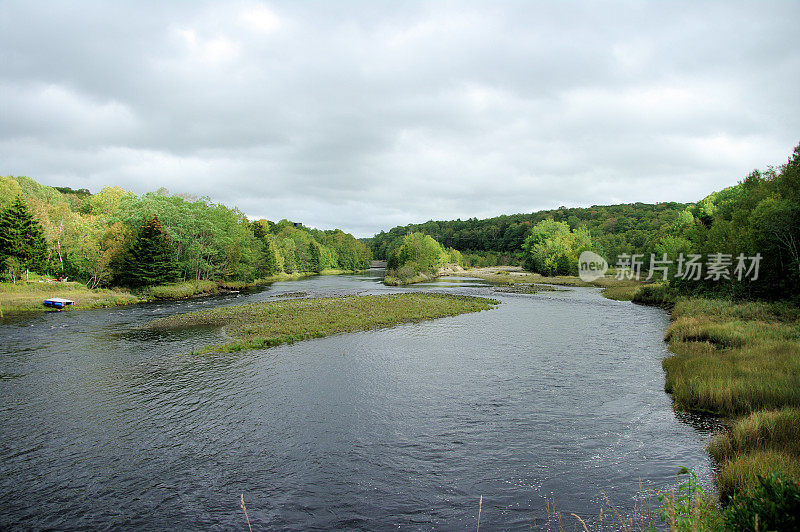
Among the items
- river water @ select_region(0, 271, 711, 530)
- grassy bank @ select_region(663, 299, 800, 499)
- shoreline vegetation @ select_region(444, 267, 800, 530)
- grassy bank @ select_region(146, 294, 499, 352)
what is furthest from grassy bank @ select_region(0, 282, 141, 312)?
grassy bank @ select_region(663, 299, 800, 499)

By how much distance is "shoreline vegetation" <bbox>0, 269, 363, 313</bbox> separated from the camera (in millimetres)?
40125

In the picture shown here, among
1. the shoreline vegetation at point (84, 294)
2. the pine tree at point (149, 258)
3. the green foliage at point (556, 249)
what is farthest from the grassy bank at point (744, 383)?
the green foliage at point (556, 249)

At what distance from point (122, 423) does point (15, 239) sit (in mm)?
51169

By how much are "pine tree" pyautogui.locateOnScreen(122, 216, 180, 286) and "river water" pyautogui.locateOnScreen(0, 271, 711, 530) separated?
31.9 m

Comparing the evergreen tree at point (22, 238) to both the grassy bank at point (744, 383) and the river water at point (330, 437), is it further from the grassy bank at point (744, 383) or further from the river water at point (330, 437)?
the grassy bank at point (744, 383)

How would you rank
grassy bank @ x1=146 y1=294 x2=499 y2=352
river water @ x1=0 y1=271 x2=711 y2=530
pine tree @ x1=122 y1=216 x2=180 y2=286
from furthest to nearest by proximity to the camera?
pine tree @ x1=122 y1=216 x2=180 y2=286, grassy bank @ x1=146 y1=294 x2=499 y2=352, river water @ x1=0 y1=271 x2=711 y2=530

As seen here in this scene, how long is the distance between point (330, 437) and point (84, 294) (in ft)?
160

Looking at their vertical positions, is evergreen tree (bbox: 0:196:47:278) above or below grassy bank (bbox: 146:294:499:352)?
above

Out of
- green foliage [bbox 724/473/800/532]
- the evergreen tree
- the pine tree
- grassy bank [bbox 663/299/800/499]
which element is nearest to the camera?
green foliage [bbox 724/473/800/532]

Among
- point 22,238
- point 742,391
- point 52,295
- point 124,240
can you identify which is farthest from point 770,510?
point 124,240

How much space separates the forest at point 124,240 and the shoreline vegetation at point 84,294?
231cm

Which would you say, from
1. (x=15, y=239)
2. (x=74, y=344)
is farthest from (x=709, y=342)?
(x=15, y=239)

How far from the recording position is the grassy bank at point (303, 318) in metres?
27.6

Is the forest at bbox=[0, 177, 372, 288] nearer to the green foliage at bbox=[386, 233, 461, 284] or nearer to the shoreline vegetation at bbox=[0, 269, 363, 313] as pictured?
the shoreline vegetation at bbox=[0, 269, 363, 313]
